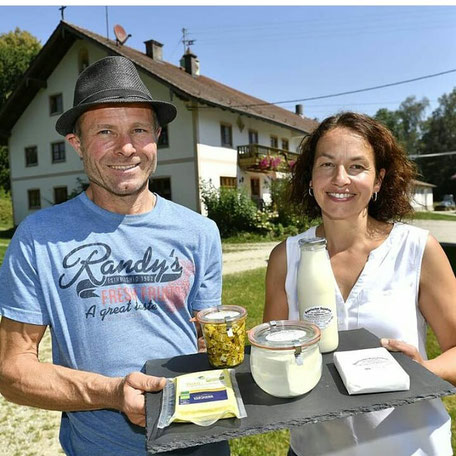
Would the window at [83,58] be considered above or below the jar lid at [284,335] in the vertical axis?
above

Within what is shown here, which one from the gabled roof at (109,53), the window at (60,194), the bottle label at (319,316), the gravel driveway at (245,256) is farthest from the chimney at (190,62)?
the bottle label at (319,316)

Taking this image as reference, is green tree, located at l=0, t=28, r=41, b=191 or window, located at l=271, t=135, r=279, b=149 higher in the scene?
green tree, located at l=0, t=28, r=41, b=191

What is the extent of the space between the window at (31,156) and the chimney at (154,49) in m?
8.20

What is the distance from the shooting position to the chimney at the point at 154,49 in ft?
77.4

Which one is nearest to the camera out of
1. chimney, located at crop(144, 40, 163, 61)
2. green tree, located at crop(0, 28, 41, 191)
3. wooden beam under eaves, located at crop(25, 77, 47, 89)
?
wooden beam under eaves, located at crop(25, 77, 47, 89)

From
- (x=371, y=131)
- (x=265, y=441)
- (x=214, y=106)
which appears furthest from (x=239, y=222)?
(x=371, y=131)

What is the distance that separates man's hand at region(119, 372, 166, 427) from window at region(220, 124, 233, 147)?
67.2ft

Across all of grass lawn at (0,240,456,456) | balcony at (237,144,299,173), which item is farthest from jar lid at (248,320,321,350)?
balcony at (237,144,299,173)

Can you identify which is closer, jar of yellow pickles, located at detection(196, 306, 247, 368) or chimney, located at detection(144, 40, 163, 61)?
jar of yellow pickles, located at detection(196, 306, 247, 368)

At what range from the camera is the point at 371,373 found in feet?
4.23

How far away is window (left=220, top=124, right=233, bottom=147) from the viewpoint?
2152 centimetres

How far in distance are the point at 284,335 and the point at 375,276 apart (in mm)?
691

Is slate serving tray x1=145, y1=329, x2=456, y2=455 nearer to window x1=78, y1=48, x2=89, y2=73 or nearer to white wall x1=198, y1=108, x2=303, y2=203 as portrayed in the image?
white wall x1=198, y1=108, x2=303, y2=203

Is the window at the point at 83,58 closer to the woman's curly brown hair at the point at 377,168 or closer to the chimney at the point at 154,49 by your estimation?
the chimney at the point at 154,49
